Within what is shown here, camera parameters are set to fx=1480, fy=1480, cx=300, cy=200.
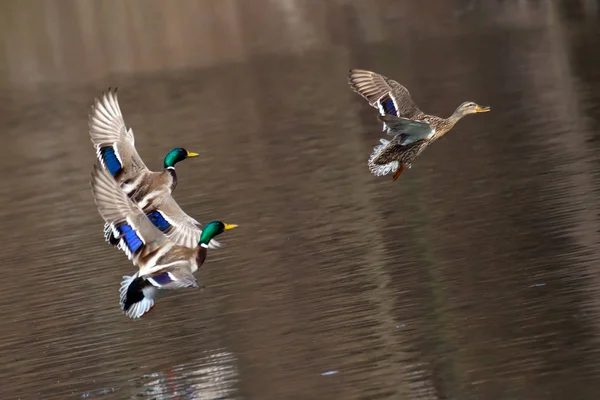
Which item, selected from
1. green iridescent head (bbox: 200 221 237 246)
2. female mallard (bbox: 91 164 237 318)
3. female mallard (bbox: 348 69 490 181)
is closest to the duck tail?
female mallard (bbox: 91 164 237 318)

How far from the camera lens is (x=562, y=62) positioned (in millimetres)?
30422

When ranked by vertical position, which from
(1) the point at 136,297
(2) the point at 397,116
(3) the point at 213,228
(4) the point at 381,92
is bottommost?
(1) the point at 136,297

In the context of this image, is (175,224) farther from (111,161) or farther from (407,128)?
(407,128)

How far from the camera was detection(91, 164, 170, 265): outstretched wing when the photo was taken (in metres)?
12.9

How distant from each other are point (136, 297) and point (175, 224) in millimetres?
1586

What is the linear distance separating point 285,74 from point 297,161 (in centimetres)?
1396

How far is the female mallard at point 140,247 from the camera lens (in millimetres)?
12648

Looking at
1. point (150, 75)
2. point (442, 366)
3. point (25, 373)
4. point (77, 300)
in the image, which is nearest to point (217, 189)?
point (77, 300)

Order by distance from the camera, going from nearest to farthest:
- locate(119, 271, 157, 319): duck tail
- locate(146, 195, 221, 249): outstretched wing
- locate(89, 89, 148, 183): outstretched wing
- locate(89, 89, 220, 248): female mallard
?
locate(119, 271, 157, 319): duck tail, locate(146, 195, 221, 249): outstretched wing, locate(89, 89, 220, 248): female mallard, locate(89, 89, 148, 183): outstretched wing

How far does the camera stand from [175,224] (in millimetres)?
14102

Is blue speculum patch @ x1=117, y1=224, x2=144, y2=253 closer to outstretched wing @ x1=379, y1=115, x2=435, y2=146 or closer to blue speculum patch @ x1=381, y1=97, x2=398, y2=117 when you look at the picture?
outstretched wing @ x1=379, y1=115, x2=435, y2=146

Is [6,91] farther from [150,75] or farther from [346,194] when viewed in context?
[346,194]

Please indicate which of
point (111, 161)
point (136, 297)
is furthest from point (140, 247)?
point (111, 161)

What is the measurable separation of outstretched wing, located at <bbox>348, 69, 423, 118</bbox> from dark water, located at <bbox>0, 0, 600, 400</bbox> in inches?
57.7
